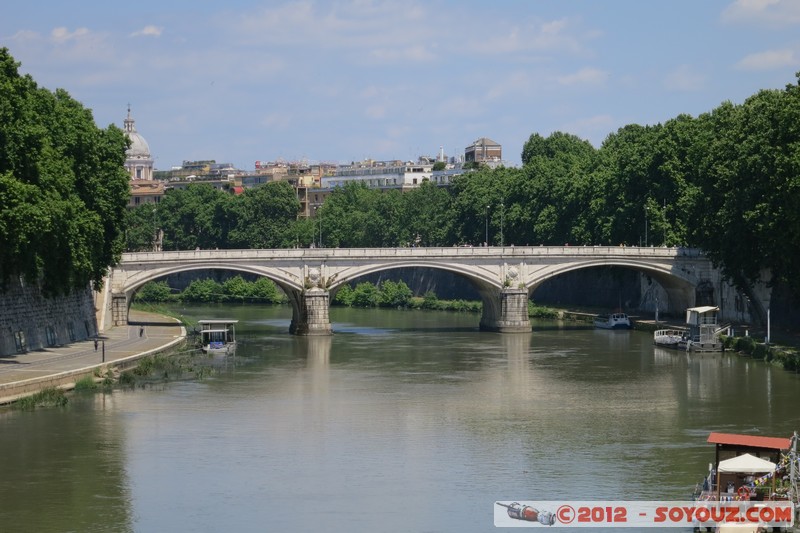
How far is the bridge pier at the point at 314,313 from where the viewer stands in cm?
8788

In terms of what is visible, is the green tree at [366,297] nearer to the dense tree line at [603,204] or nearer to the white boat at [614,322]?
the dense tree line at [603,204]

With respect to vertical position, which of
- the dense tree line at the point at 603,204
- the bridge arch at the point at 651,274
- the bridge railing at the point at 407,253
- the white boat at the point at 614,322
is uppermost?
the dense tree line at the point at 603,204

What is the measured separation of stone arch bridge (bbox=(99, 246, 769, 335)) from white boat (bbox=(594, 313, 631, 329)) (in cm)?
311

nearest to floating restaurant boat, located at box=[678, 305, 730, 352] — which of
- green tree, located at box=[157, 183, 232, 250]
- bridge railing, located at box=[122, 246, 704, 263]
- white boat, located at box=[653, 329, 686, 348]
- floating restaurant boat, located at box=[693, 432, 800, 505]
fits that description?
white boat, located at box=[653, 329, 686, 348]

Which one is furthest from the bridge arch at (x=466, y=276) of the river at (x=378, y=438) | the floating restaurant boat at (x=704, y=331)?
the floating restaurant boat at (x=704, y=331)

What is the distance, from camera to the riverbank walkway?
55.5 m

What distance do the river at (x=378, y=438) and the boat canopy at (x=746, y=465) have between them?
3.49 metres

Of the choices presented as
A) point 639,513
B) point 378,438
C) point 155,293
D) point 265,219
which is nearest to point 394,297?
point 155,293

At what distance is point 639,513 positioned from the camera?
39000 mm

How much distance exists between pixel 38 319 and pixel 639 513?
36.8 metres

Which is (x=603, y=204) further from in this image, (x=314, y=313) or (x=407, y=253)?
(x=314, y=313)

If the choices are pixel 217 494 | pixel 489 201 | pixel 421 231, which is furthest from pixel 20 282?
pixel 421 231

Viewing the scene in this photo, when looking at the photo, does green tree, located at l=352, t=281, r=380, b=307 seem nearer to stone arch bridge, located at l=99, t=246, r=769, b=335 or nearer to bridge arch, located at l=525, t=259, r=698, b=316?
stone arch bridge, located at l=99, t=246, r=769, b=335

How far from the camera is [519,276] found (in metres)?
92.2
